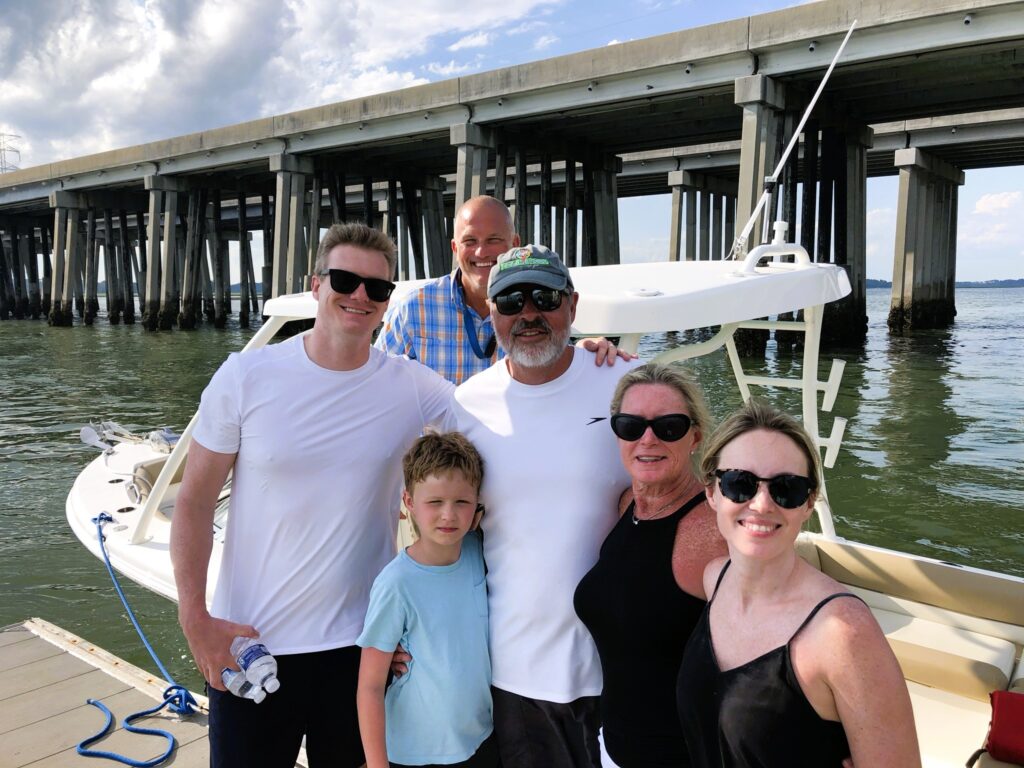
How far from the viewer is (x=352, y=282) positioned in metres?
2.35

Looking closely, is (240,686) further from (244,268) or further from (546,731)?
(244,268)

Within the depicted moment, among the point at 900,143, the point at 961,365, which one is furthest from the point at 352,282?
the point at 900,143

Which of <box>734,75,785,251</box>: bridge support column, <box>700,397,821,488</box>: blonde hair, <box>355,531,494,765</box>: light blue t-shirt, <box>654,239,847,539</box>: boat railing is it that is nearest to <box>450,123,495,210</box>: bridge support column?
<box>734,75,785,251</box>: bridge support column

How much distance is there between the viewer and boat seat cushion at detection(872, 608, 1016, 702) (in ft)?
10.9

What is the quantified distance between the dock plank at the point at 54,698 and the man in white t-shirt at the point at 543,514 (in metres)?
2.75

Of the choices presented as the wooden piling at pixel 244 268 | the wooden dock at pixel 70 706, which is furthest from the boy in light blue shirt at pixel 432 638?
the wooden piling at pixel 244 268

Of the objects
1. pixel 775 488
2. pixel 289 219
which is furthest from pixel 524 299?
pixel 289 219

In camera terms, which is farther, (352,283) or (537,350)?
(352,283)

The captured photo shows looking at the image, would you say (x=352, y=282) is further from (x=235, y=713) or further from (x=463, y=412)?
(x=235, y=713)

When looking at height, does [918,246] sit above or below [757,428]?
above

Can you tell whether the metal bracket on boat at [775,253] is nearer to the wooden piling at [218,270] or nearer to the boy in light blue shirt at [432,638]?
the boy in light blue shirt at [432,638]

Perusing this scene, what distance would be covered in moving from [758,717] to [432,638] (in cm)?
97

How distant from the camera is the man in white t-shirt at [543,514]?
209cm

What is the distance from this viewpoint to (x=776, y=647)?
4.78ft
